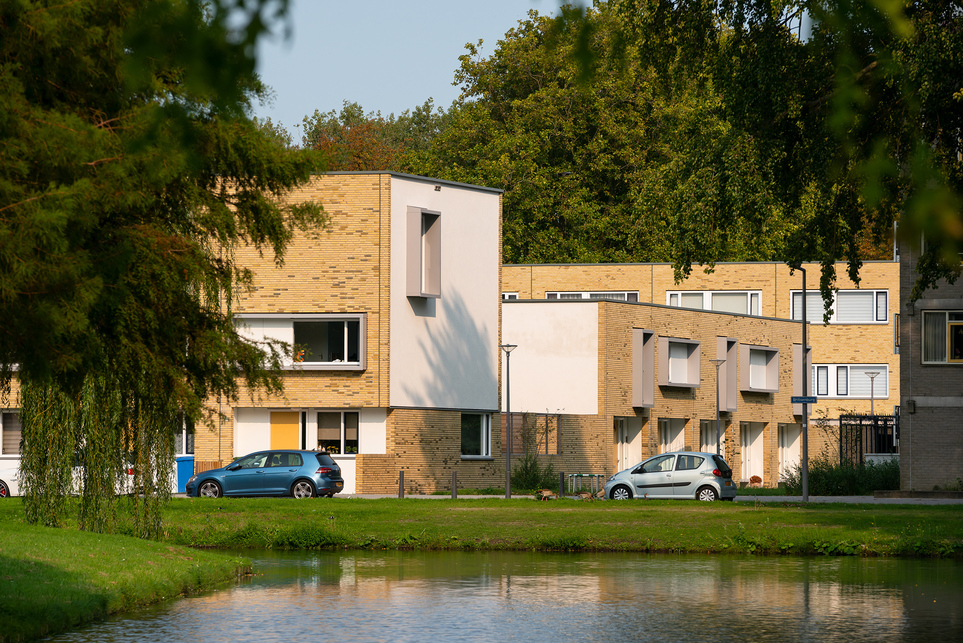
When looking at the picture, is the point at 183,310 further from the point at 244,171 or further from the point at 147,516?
the point at 147,516

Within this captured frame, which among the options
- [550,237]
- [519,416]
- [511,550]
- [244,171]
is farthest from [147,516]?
[550,237]

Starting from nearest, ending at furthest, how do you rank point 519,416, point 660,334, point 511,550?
point 511,550 → point 519,416 → point 660,334

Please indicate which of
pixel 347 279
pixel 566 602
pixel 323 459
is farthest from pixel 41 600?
pixel 347 279

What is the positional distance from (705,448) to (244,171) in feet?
132

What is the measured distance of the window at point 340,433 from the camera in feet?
139

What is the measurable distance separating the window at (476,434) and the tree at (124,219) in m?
24.9

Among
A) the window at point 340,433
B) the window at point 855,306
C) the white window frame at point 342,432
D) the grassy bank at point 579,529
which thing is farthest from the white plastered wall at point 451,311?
the window at point 855,306

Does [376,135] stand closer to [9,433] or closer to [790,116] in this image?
[9,433]

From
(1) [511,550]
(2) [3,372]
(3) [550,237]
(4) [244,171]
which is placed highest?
(3) [550,237]

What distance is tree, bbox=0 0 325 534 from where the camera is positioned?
492cm

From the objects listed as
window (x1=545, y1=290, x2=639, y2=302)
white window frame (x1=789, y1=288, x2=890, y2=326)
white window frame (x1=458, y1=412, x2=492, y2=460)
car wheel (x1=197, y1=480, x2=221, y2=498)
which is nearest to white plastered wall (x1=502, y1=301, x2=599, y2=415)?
white window frame (x1=458, y1=412, x2=492, y2=460)

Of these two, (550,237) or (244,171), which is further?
(550,237)

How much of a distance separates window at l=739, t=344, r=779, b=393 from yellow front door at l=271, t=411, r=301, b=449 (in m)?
21.6

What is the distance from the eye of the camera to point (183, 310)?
1734 cm
